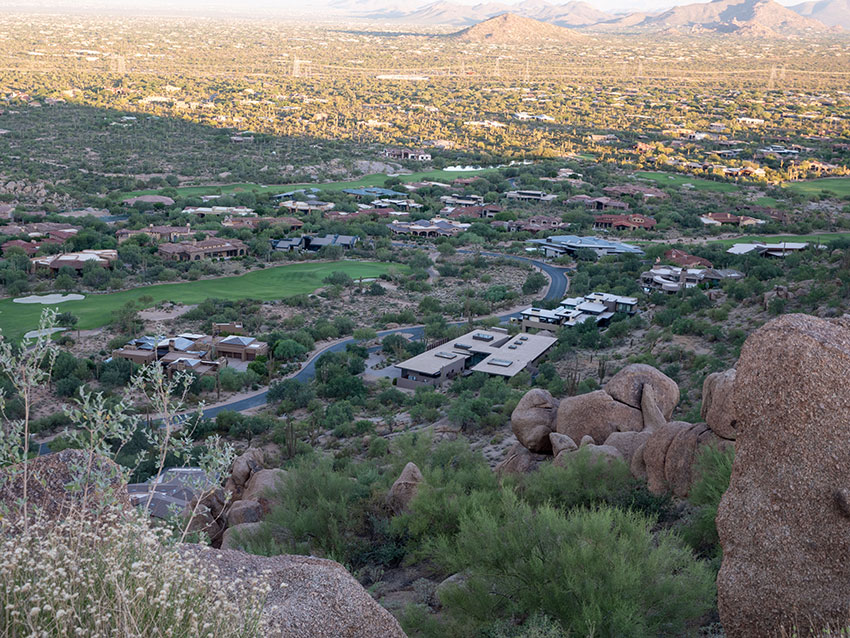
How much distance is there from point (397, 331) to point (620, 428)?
72.5 feet

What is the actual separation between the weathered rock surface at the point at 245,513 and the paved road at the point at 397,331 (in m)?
12.0

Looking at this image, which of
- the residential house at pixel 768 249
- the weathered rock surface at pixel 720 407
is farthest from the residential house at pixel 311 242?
the weathered rock surface at pixel 720 407

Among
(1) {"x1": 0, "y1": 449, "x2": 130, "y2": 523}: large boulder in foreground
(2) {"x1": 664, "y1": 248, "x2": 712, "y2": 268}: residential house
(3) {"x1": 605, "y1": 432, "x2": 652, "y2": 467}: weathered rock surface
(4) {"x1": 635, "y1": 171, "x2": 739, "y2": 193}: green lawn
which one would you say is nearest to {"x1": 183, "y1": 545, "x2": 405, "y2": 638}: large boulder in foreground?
(1) {"x1": 0, "y1": 449, "x2": 130, "y2": 523}: large boulder in foreground

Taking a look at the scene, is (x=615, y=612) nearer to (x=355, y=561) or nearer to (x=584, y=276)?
(x=355, y=561)

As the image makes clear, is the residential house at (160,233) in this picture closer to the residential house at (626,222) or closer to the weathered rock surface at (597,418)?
the residential house at (626,222)

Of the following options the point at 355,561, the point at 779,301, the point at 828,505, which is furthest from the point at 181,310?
the point at 828,505

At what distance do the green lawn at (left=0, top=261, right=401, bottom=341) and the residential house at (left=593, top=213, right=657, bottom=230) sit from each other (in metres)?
18.4

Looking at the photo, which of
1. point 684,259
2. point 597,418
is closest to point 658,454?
point 597,418

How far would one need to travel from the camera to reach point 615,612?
7832mm

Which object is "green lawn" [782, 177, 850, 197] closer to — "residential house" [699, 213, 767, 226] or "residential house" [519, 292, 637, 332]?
"residential house" [699, 213, 767, 226]

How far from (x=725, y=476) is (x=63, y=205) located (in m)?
60.6

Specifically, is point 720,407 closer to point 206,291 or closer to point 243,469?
point 243,469

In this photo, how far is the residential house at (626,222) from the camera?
59969 millimetres

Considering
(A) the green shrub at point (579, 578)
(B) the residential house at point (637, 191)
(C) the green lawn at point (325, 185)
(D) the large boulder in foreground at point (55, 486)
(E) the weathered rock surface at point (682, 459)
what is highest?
(D) the large boulder in foreground at point (55, 486)
